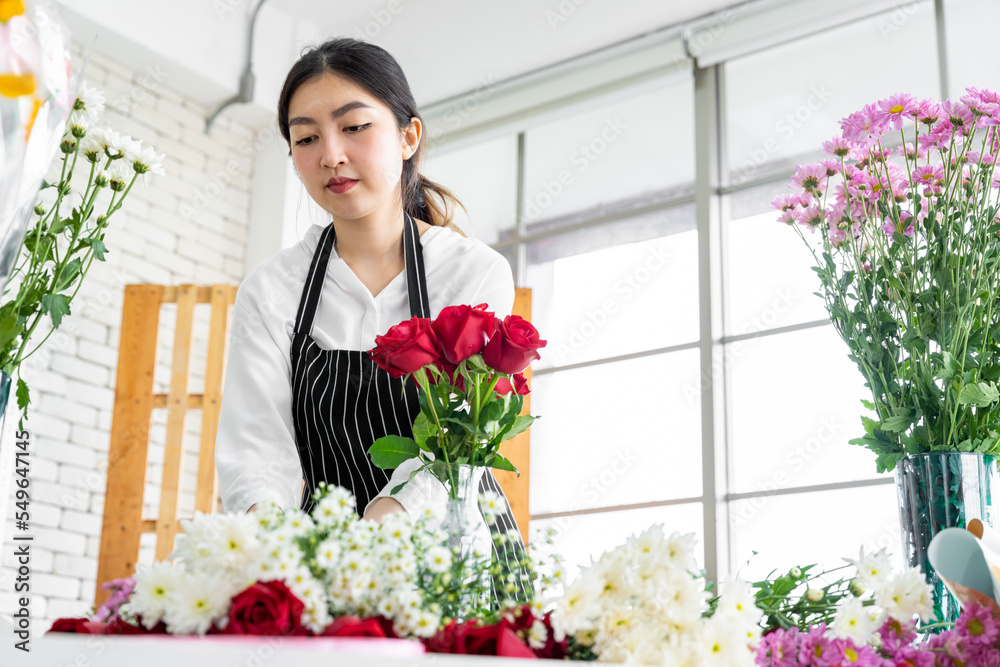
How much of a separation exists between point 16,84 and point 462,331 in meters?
0.44

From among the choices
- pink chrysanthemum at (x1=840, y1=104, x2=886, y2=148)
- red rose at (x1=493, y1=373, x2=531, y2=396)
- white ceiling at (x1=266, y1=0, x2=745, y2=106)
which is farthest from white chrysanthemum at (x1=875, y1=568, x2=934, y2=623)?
white ceiling at (x1=266, y1=0, x2=745, y2=106)

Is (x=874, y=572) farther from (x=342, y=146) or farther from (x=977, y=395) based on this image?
(x=342, y=146)

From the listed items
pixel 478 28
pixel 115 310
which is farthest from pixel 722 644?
pixel 478 28

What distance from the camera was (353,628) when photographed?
24.3 inches

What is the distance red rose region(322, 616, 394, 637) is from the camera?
616 millimetres

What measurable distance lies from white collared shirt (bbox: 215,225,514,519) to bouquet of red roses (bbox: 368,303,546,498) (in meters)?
0.42

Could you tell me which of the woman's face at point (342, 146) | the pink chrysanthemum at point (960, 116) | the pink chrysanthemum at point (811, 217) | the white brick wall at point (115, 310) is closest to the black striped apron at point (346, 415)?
the woman's face at point (342, 146)

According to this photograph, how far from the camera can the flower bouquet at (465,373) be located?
972 mm

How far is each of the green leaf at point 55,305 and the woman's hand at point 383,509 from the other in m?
0.40

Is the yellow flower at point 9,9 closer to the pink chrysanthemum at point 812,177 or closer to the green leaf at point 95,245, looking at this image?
the green leaf at point 95,245

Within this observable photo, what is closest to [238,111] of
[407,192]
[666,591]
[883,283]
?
[407,192]

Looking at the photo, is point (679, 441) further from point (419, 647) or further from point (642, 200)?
point (419, 647)

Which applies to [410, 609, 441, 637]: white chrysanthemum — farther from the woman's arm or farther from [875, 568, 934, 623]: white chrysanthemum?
the woman's arm

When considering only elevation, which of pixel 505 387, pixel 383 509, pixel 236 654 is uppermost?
pixel 505 387
